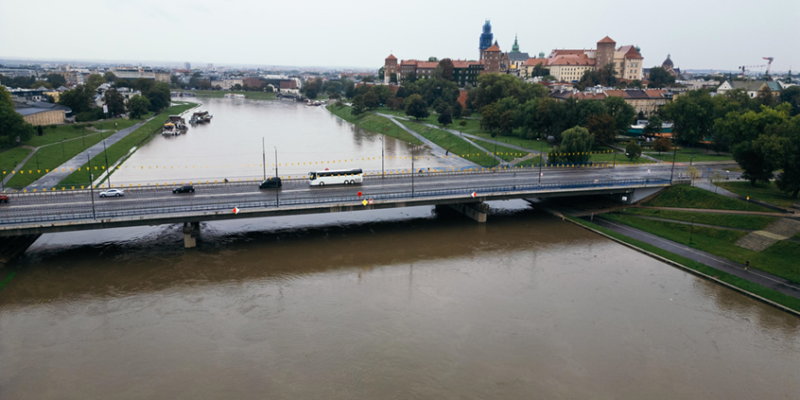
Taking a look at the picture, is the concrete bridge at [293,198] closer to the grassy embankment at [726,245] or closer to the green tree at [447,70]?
the grassy embankment at [726,245]

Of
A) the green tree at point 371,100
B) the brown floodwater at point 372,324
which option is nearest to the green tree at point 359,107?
the green tree at point 371,100

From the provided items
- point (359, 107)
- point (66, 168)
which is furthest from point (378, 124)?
point (66, 168)

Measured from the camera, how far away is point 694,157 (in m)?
62.3

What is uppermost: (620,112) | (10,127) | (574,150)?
(620,112)

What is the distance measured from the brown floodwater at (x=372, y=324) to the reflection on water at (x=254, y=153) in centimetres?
2150

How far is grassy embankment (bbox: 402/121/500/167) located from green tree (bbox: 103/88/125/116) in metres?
56.4

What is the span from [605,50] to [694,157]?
10211cm

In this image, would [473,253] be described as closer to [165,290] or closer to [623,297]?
[623,297]

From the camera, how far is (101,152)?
219 ft

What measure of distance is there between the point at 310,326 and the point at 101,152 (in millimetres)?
54281

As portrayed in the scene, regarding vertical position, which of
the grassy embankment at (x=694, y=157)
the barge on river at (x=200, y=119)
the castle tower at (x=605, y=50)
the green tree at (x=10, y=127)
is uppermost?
the castle tower at (x=605, y=50)

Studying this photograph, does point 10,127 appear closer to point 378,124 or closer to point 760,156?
point 378,124

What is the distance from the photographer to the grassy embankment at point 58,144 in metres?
52.4

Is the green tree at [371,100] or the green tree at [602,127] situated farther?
the green tree at [371,100]
